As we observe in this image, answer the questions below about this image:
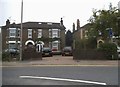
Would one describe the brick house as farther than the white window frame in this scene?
No

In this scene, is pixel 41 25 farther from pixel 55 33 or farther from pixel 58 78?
pixel 58 78

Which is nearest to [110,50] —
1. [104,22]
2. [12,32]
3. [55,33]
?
[104,22]

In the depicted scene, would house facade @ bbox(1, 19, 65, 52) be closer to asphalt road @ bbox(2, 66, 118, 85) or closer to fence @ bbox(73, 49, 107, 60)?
fence @ bbox(73, 49, 107, 60)

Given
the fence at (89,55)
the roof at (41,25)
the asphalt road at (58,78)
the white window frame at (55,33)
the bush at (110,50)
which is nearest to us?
the asphalt road at (58,78)

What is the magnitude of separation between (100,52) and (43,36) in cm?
2987

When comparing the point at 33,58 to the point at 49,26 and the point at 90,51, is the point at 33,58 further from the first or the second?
the point at 49,26

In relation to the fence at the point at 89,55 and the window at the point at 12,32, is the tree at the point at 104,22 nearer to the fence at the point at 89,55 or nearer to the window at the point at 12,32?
the fence at the point at 89,55

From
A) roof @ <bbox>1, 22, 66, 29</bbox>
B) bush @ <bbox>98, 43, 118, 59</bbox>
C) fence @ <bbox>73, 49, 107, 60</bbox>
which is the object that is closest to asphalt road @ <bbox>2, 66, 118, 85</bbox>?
bush @ <bbox>98, 43, 118, 59</bbox>

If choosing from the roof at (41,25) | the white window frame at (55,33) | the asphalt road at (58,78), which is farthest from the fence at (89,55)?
the white window frame at (55,33)

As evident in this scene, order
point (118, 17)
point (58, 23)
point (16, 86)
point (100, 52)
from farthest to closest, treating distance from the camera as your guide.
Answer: point (58, 23)
point (118, 17)
point (100, 52)
point (16, 86)

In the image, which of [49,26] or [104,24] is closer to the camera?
[104,24]

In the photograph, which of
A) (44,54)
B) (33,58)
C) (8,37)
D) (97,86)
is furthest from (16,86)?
(8,37)

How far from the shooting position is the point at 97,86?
13227mm

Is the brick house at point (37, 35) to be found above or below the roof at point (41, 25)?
below
